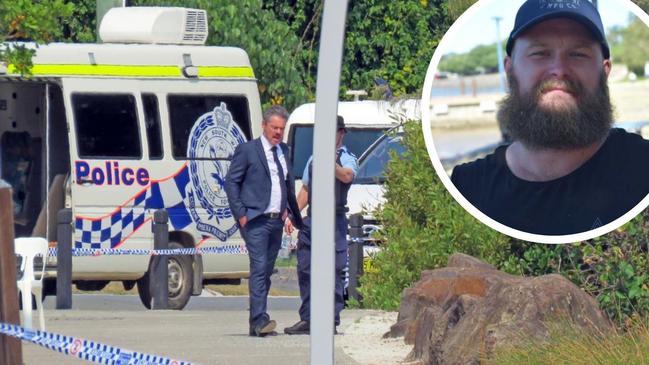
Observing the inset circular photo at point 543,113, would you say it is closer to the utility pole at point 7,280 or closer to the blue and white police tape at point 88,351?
the blue and white police tape at point 88,351

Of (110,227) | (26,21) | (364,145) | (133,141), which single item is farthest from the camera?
(364,145)

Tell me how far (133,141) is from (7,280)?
827 centimetres

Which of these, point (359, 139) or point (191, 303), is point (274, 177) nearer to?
point (359, 139)

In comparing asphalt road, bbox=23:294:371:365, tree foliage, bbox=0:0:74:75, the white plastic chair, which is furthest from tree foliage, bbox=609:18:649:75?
the white plastic chair

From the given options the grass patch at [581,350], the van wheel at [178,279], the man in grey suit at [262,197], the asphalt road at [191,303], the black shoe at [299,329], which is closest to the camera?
the grass patch at [581,350]

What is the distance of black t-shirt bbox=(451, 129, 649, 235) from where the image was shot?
5.88m

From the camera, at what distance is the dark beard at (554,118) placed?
5582 millimetres

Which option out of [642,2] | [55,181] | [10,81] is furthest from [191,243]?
[642,2]

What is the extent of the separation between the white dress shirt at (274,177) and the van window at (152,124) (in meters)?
4.22

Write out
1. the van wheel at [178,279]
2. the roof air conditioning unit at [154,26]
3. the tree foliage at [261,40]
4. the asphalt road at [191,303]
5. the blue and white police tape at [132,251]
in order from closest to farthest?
the blue and white police tape at [132,251]
the van wheel at [178,279]
the roof air conditioning unit at [154,26]
the asphalt road at [191,303]
the tree foliage at [261,40]

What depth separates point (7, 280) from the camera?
7402 millimetres

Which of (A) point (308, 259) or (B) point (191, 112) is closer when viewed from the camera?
(A) point (308, 259)

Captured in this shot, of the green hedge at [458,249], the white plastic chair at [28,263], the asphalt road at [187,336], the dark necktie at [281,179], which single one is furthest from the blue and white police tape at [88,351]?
the dark necktie at [281,179]

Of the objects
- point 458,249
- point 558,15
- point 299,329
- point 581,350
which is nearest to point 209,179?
point 299,329
